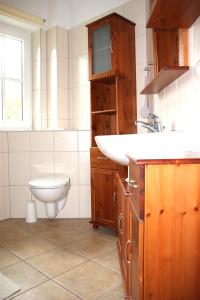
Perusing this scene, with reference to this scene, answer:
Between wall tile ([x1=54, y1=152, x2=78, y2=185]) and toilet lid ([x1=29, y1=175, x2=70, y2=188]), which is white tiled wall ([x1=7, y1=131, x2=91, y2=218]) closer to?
wall tile ([x1=54, y1=152, x2=78, y2=185])

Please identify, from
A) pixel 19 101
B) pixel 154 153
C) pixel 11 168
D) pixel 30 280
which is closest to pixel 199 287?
pixel 154 153

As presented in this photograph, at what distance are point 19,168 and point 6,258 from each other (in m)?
1.03

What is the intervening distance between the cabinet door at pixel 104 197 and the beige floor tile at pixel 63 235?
0.19 m

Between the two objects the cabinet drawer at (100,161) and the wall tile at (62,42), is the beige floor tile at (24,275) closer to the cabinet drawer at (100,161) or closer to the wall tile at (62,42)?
the cabinet drawer at (100,161)

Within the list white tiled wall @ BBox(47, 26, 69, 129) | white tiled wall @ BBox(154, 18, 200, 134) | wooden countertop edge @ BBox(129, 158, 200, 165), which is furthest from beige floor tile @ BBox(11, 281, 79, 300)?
white tiled wall @ BBox(47, 26, 69, 129)

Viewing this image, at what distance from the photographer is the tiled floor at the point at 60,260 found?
1.36 m

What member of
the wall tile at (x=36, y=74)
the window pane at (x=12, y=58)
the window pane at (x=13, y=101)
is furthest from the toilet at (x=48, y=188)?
the window pane at (x=12, y=58)

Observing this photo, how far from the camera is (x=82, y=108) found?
9.03ft

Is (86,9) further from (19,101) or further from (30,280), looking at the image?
(30,280)

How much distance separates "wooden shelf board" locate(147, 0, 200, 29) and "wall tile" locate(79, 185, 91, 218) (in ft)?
5.62

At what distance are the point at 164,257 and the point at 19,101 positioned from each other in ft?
8.34

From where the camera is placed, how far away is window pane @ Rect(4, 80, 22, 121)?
274 centimetres

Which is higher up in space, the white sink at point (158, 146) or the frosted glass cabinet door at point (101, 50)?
the frosted glass cabinet door at point (101, 50)

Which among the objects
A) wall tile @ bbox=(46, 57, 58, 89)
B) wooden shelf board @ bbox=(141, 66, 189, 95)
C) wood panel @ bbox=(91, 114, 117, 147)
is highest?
wall tile @ bbox=(46, 57, 58, 89)
